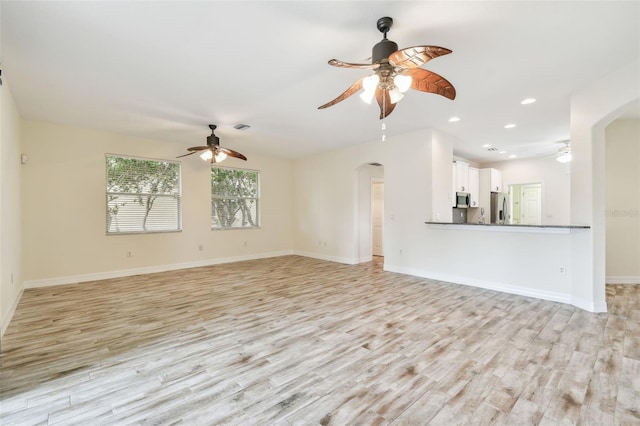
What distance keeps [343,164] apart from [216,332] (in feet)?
15.9

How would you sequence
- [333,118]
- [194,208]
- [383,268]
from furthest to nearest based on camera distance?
1. [194,208]
2. [383,268]
3. [333,118]

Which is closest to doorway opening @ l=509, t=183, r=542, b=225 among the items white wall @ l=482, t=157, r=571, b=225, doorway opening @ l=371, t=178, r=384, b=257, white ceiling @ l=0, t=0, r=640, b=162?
white wall @ l=482, t=157, r=571, b=225

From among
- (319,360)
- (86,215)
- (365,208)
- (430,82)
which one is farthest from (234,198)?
(430,82)

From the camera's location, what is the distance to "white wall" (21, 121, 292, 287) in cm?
463

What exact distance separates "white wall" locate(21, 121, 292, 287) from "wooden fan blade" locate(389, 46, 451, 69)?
5.51m

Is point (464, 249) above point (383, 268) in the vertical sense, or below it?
above

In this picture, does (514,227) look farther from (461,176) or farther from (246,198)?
(246,198)

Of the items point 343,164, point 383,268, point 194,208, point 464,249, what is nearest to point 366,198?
point 343,164

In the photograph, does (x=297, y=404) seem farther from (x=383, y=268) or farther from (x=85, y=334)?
(x=383, y=268)

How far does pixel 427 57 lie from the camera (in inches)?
76.2

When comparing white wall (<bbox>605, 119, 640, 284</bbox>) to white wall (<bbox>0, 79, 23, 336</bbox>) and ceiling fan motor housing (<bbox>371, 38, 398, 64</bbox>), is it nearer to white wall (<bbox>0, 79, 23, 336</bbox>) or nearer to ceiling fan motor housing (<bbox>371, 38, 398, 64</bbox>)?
ceiling fan motor housing (<bbox>371, 38, 398, 64</bbox>)

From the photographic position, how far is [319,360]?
91.6 inches

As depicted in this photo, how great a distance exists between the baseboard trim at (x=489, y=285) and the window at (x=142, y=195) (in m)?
4.89

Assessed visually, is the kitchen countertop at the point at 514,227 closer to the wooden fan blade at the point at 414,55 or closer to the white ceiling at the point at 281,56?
the white ceiling at the point at 281,56
